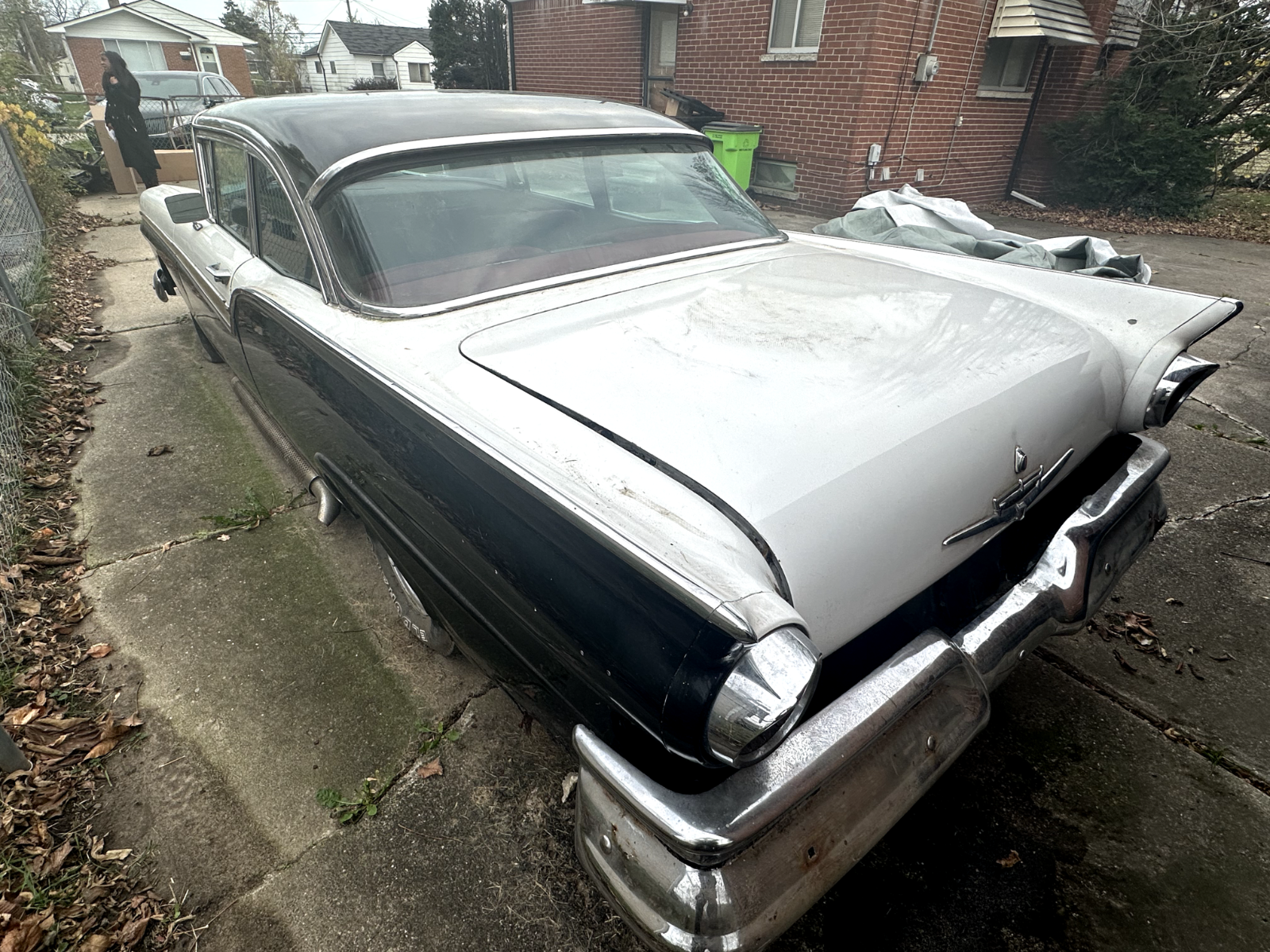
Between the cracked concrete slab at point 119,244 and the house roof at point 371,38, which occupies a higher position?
the house roof at point 371,38

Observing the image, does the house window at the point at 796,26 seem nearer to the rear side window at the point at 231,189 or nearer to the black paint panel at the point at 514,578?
the rear side window at the point at 231,189

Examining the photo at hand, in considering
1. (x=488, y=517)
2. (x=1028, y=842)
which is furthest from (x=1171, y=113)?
(x=488, y=517)

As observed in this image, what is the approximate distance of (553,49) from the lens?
11.9 meters

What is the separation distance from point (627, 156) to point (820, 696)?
205 centimetres

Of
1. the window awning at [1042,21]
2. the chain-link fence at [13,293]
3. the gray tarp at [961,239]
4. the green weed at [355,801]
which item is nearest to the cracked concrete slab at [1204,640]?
the gray tarp at [961,239]

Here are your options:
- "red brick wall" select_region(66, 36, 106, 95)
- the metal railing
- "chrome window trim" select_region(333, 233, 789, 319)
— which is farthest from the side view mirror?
"red brick wall" select_region(66, 36, 106, 95)

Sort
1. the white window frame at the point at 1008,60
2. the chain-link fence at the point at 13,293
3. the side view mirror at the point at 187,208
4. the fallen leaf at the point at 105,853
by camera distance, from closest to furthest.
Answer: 1. the fallen leaf at the point at 105,853
2. the chain-link fence at the point at 13,293
3. the side view mirror at the point at 187,208
4. the white window frame at the point at 1008,60

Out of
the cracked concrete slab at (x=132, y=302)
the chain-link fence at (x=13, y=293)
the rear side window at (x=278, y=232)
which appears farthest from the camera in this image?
the cracked concrete slab at (x=132, y=302)

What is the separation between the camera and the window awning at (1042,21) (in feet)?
26.6

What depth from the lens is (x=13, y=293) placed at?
432 cm

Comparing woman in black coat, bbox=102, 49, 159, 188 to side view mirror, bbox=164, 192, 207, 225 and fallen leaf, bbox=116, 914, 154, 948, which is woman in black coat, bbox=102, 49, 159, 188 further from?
fallen leaf, bbox=116, 914, 154, 948

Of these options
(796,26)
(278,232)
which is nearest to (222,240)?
(278,232)

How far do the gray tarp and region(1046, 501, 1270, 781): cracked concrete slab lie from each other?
1.29 metres

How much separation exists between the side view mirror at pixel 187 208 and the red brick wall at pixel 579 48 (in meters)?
8.49
